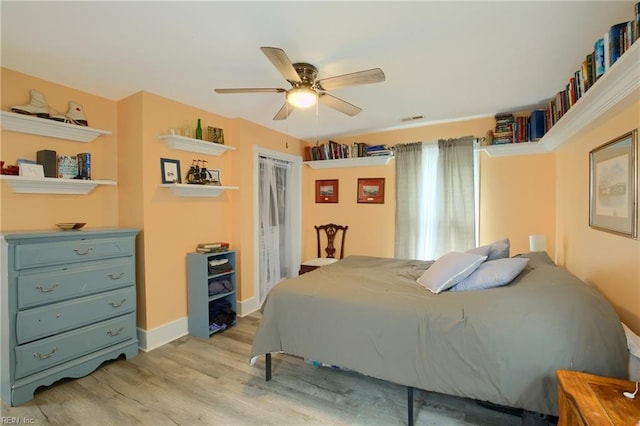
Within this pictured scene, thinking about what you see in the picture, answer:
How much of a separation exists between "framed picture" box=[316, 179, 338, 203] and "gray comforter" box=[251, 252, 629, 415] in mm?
2373

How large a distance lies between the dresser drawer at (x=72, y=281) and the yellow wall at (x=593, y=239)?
3.54m

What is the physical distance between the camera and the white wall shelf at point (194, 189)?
2764 millimetres

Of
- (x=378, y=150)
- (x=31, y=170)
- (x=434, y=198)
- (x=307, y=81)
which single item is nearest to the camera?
(x=307, y=81)

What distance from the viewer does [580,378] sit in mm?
1193

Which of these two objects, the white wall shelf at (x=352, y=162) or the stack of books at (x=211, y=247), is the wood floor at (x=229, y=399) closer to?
the stack of books at (x=211, y=247)

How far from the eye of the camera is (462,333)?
1.50 metres

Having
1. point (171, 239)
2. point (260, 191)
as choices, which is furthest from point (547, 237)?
point (171, 239)

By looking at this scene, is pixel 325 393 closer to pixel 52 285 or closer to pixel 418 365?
pixel 418 365

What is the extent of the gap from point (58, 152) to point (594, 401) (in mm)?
3792

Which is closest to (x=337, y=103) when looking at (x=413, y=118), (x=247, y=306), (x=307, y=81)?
(x=307, y=81)

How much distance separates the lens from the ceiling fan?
5.65 ft

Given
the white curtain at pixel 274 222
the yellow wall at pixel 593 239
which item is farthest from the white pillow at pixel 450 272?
the white curtain at pixel 274 222

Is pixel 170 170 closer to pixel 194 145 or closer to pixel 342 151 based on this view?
pixel 194 145

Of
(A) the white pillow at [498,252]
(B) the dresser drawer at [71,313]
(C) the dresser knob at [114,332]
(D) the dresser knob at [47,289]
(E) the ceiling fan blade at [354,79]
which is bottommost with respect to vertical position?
(C) the dresser knob at [114,332]
